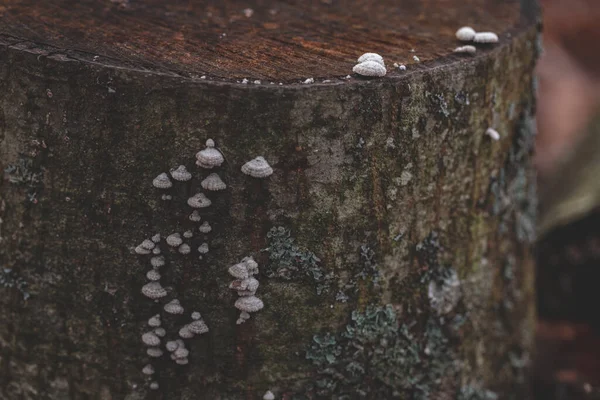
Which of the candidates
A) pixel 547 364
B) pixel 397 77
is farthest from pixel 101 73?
pixel 547 364

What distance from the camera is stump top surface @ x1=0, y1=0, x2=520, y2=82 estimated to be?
229 cm

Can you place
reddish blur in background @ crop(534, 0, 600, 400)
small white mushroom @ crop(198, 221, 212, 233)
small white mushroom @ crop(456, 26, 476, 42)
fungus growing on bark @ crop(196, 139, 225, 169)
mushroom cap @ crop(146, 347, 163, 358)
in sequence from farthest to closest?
reddish blur in background @ crop(534, 0, 600, 400) < small white mushroom @ crop(456, 26, 476, 42) < mushroom cap @ crop(146, 347, 163, 358) < small white mushroom @ crop(198, 221, 212, 233) < fungus growing on bark @ crop(196, 139, 225, 169)

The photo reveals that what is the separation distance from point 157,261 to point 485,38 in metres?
1.59

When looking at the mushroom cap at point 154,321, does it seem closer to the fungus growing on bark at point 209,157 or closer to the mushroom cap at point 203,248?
the mushroom cap at point 203,248

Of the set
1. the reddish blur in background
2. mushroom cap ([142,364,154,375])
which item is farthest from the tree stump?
the reddish blur in background

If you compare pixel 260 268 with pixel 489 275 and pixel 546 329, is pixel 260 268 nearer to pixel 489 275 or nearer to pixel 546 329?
pixel 489 275

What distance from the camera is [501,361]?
10.1ft

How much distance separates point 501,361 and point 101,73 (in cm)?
225

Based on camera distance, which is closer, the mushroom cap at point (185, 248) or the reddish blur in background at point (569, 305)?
the mushroom cap at point (185, 248)

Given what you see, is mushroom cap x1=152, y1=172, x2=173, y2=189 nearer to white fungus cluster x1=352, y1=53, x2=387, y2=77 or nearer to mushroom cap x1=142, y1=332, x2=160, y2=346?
mushroom cap x1=142, y1=332, x2=160, y2=346

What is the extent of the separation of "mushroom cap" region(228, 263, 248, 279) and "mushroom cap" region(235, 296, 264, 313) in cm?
9

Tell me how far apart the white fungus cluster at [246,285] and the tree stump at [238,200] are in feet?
0.05

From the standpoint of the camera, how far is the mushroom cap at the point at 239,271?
2.22m

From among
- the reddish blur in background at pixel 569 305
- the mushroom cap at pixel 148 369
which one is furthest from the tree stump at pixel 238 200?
the reddish blur in background at pixel 569 305
